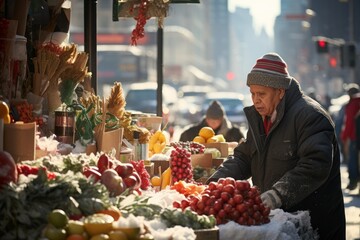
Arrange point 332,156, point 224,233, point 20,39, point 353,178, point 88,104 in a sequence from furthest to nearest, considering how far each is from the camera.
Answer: point 353,178, point 88,104, point 20,39, point 332,156, point 224,233

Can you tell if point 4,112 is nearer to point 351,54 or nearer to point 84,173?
point 84,173

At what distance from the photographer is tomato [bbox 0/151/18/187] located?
6.66 meters

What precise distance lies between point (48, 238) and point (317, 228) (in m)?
3.08

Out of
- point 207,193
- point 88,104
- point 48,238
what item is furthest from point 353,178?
point 48,238

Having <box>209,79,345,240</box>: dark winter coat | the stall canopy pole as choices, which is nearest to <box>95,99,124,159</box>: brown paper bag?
<box>209,79,345,240</box>: dark winter coat

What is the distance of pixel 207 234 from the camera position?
Result: 23.2ft

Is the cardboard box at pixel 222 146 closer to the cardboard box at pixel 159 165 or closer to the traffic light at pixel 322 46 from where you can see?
the cardboard box at pixel 159 165

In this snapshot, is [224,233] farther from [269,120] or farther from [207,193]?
[269,120]

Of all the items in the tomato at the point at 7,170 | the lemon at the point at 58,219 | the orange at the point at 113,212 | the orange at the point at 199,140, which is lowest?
the orange at the point at 199,140

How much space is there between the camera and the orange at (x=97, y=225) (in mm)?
6367

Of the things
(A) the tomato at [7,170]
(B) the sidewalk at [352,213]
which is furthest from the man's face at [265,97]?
(B) the sidewalk at [352,213]

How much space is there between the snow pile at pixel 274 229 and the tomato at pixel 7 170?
161 centimetres

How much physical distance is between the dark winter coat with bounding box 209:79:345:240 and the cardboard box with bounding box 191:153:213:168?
7.08 feet

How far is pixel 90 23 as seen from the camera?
40.4ft
